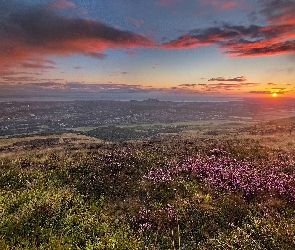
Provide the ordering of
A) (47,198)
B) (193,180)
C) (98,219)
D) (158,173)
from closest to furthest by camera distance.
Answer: (98,219) < (47,198) < (193,180) < (158,173)

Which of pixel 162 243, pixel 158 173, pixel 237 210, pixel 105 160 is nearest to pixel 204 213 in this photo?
pixel 237 210

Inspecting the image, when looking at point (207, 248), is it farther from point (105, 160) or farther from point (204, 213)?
point (105, 160)

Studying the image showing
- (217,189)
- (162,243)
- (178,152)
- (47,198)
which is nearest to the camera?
(162,243)

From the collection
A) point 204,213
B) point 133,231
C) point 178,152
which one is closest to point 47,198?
point 133,231

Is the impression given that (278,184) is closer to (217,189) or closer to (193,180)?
(217,189)

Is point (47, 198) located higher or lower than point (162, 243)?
higher

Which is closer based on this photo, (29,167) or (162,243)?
(162,243)
